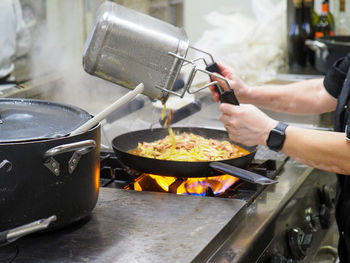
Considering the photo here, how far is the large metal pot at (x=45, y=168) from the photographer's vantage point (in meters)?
1.08

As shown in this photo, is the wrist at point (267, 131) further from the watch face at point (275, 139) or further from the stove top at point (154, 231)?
the stove top at point (154, 231)

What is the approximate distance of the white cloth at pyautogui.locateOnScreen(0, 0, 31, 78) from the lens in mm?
3219

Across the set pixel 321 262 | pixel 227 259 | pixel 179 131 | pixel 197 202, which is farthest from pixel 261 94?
pixel 227 259

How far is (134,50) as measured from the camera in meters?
1.49

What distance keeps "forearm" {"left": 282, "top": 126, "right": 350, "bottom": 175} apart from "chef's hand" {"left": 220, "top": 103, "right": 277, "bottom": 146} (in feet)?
0.22

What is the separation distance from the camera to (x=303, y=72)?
3.42 meters

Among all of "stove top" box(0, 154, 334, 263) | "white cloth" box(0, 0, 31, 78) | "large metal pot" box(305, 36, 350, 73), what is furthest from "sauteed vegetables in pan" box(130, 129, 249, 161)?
"white cloth" box(0, 0, 31, 78)

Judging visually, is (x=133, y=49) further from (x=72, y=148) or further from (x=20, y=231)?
(x=20, y=231)

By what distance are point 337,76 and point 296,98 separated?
186mm

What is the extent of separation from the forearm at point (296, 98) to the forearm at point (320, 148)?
523mm

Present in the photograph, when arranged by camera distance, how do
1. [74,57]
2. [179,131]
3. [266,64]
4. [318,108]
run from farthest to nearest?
[266,64], [74,57], [318,108], [179,131]

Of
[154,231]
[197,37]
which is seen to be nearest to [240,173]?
[154,231]

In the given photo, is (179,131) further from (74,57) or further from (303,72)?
Answer: (303,72)

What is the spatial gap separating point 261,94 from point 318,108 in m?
0.22
